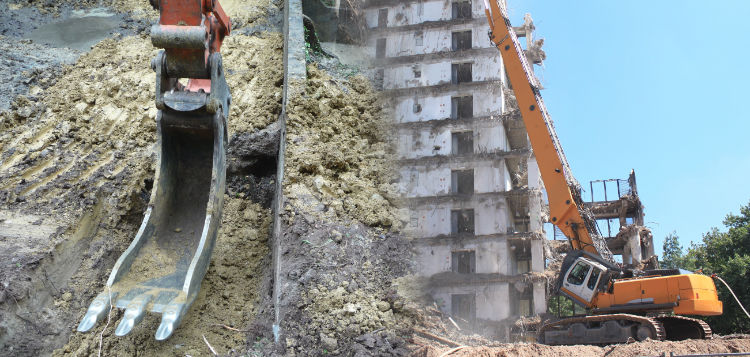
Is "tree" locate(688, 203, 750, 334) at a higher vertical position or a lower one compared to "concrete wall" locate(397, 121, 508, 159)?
lower

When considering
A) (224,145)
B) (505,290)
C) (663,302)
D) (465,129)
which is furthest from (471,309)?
(224,145)

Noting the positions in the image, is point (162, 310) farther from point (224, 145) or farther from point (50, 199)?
point (50, 199)

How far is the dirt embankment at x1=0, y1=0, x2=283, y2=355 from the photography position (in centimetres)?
595

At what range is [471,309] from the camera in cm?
2170

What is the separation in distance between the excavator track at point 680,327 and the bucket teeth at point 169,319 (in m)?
8.51

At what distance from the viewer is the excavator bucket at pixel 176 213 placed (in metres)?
5.16

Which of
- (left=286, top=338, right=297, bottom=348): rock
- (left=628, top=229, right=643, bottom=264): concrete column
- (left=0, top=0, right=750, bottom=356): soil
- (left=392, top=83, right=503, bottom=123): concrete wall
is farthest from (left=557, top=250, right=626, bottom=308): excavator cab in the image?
(left=392, top=83, right=503, bottom=123): concrete wall

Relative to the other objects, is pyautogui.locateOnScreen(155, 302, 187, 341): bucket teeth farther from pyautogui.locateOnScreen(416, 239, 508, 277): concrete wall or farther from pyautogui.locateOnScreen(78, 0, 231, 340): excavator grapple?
pyautogui.locateOnScreen(416, 239, 508, 277): concrete wall

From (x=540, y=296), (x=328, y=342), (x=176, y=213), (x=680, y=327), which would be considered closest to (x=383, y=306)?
(x=328, y=342)

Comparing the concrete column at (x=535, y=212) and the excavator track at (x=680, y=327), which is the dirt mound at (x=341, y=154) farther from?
the concrete column at (x=535, y=212)

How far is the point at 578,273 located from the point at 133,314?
874cm

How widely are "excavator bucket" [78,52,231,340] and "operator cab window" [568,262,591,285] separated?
25.0ft

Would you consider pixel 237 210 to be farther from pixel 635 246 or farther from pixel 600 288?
pixel 635 246

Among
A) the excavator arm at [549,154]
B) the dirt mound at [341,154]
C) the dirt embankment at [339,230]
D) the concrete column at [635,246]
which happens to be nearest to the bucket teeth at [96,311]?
the dirt embankment at [339,230]
